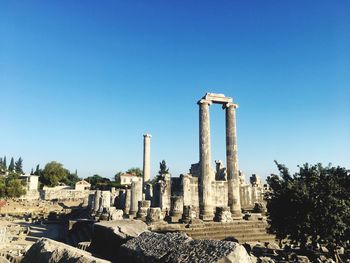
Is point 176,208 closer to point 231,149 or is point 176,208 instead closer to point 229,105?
point 231,149

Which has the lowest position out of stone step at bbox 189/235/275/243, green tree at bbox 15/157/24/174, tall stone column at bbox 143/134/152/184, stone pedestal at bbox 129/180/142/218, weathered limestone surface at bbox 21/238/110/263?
stone step at bbox 189/235/275/243

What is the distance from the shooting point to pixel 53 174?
83688 mm

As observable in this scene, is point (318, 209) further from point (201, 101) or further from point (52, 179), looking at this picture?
point (52, 179)

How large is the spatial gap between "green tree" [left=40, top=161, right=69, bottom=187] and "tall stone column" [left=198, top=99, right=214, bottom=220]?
71.0m

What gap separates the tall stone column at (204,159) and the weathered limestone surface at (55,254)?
55.4 feet

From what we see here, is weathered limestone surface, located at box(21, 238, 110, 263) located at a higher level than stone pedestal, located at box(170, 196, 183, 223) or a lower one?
lower

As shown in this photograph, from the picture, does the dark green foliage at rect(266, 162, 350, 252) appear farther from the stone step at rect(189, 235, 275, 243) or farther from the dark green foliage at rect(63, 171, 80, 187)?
the dark green foliage at rect(63, 171, 80, 187)

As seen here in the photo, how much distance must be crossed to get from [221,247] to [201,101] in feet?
62.7

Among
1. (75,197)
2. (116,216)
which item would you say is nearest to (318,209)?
(116,216)

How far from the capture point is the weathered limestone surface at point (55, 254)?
4547 millimetres

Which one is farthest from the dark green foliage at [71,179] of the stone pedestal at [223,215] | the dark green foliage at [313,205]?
the dark green foliage at [313,205]

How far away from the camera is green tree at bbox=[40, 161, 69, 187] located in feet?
274

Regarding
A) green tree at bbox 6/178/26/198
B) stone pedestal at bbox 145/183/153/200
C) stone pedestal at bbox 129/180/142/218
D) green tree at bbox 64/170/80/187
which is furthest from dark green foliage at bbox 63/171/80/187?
stone pedestal at bbox 129/180/142/218

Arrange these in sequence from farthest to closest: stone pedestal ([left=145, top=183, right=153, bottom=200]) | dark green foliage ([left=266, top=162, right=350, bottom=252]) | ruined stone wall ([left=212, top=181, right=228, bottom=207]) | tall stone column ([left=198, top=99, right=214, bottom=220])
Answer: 1. stone pedestal ([left=145, top=183, right=153, bottom=200])
2. ruined stone wall ([left=212, top=181, right=228, bottom=207])
3. tall stone column ([left=198, top=99, right=214, bottom=220])
4. dark green foliage ([left=266, top=162, right=350, bottom=252])
